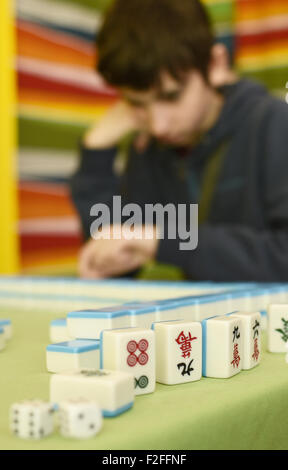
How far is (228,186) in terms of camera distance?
1776 millimetres

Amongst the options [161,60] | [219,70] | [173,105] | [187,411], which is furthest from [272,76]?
[187,411]

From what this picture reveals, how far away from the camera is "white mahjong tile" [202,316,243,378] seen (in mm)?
520

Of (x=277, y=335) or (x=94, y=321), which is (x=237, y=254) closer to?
(x=277, y=335)

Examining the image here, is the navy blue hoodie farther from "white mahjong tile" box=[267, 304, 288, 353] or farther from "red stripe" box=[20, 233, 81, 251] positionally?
"white mahjong tile" box=[267, 304, 288, 353]

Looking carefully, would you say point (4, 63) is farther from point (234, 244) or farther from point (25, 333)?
point (25, 333)

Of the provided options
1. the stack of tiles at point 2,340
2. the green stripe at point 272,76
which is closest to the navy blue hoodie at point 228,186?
the green stripe at point 272,76

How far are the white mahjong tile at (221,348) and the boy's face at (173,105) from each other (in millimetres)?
1124

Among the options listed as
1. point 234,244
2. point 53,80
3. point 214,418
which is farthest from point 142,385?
point 53,80

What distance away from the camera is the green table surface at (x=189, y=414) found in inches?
14.4

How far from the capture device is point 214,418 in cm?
42

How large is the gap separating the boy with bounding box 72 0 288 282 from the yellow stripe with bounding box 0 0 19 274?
310 millimetres

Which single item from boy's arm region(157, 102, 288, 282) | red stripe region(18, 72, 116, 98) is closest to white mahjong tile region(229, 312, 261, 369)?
boy's arm region(157, 102, 288, 282)

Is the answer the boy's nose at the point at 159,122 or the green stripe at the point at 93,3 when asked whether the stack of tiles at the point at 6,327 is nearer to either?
the boy's nose at the point at 159,122
